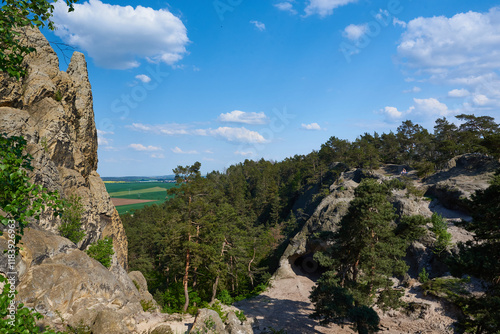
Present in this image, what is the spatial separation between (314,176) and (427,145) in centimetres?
2795

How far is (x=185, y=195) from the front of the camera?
23547 mm

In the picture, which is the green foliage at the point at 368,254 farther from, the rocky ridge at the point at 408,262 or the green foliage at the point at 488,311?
the rocky ridge at the point at 408,262

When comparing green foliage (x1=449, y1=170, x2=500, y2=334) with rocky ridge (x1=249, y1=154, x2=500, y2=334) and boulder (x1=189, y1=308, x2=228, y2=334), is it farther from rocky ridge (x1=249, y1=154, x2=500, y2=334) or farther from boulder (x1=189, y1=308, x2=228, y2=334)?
boulder (x1=189, y1=308, x2=228, y2=334)

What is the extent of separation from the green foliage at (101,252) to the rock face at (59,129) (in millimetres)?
1067

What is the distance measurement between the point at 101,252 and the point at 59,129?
11125 mm

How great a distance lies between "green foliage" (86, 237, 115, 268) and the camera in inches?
792

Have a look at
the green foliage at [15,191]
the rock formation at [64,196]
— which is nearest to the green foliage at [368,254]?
the rock formation at [64,196]

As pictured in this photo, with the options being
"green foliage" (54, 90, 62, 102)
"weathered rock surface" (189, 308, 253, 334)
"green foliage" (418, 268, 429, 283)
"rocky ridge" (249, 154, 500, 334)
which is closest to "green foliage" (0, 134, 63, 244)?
"weathered rock surface" (189, 308, 253, 334)

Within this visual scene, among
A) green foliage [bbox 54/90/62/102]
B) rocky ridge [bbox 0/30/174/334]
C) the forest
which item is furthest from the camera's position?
green foliage [bbox 54/90/62/102]

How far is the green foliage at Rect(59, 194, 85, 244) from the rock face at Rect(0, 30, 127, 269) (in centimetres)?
62

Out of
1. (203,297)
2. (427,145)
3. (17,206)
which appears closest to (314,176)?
(427,145)

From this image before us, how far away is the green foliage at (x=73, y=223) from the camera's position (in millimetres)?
19047

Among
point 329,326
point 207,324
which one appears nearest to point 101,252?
point 207,324

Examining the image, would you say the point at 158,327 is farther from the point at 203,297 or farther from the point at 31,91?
the point at 31,91
